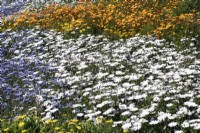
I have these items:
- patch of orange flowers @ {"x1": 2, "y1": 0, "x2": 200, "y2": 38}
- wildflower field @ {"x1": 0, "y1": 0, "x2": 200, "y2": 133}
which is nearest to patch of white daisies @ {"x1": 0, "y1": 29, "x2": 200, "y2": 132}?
wildflower field @ {"x1": 0, "y1": 0, "x2": 200, "y2": 133}

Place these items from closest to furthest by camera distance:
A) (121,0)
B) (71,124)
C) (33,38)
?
(71,124)
(33,38)
(121,0)

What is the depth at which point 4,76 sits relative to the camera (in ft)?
34.9

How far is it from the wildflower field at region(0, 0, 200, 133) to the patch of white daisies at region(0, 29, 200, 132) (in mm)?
23

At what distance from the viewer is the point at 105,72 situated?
9.86 meters

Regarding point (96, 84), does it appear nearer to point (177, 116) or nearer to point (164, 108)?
point (164, 108)

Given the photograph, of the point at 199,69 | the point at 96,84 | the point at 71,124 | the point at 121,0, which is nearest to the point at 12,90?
the point at 96,84

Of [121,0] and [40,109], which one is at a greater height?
[121,0]

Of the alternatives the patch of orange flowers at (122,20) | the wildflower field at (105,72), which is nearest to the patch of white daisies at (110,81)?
the wildflower field at (105,72)

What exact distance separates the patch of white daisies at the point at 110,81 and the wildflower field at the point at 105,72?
0.08 feet

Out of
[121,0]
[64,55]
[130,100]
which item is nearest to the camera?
[130,100]

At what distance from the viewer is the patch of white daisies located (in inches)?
281

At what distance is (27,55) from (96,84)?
4257mm

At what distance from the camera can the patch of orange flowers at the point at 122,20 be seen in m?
12.6

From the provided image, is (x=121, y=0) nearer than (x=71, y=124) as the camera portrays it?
No
